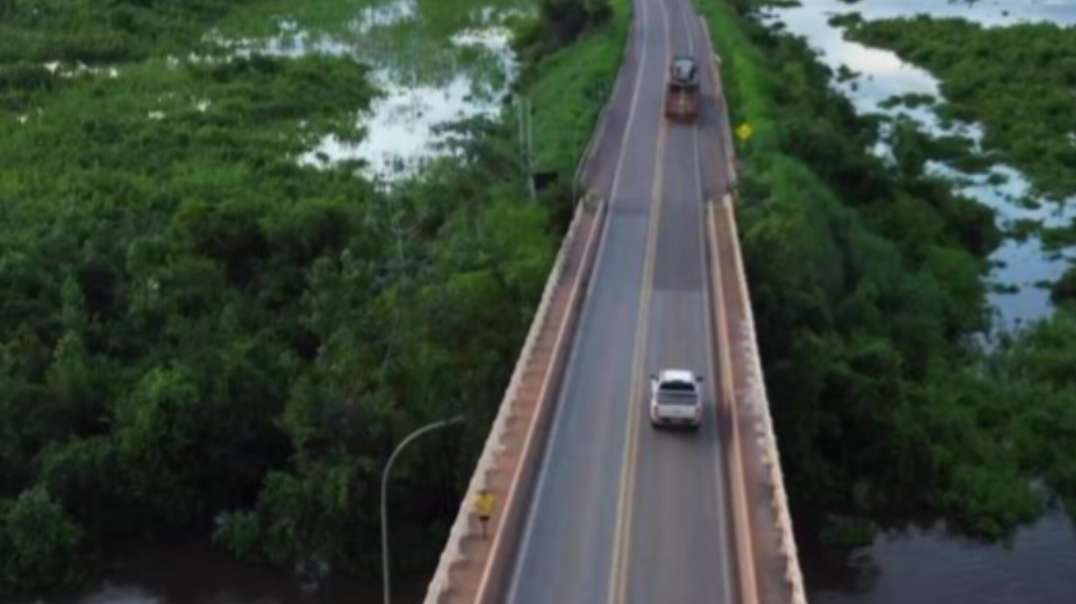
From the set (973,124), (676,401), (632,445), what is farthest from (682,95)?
(632,445)

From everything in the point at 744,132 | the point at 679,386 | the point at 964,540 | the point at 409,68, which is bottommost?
the point at 964,540

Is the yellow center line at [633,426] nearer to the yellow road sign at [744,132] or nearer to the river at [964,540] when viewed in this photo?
the yellow road sign at [744,132]

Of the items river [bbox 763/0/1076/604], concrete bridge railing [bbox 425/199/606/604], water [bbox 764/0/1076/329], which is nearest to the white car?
concrete bridge railing [bbox 425/199/606/604]

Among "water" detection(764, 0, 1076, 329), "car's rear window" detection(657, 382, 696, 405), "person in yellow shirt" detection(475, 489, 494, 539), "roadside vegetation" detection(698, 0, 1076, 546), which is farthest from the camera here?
"water" detection(764, 0, 1076, 329)

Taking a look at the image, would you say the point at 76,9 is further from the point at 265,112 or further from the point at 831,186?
the point at 831,186

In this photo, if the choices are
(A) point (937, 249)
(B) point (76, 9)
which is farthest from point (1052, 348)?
(B) point (76, 9)

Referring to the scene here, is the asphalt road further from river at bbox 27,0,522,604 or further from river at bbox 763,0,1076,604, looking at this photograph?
river at bbox 27,0,522,604

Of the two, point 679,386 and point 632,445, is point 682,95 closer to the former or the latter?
point 679,386
